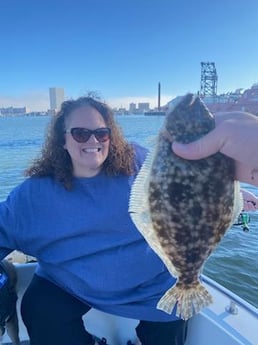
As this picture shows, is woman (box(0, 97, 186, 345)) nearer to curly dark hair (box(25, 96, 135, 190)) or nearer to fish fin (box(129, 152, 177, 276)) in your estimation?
curly dark hair (box(25, 96, 135, 190))

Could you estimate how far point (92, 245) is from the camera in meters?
2.74

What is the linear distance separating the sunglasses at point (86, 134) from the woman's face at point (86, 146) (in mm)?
21

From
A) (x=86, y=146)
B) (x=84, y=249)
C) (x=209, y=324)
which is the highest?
(x=86, y=146)

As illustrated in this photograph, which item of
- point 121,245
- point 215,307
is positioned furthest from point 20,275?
point 215,307

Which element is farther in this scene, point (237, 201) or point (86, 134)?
point (86, 134)

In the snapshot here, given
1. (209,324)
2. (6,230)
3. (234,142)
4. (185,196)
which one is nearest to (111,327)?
(209,324)

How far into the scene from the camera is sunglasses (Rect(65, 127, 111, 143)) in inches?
110

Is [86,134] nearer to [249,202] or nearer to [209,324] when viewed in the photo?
[249,202]

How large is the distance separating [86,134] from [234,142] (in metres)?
1.61

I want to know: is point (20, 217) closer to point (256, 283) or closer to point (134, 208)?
point (134, 208)

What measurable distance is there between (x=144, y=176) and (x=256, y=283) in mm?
5640

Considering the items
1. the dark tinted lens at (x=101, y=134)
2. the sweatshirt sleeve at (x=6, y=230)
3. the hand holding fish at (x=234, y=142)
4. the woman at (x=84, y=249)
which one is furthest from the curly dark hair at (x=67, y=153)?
the hand holding fish at (x=234, y=142)

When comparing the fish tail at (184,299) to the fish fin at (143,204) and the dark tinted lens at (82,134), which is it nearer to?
the fish fin at (143,204)

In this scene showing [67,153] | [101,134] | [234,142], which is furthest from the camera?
[67,153]
